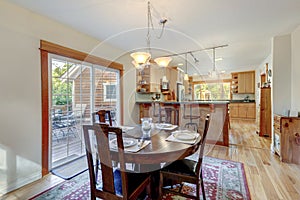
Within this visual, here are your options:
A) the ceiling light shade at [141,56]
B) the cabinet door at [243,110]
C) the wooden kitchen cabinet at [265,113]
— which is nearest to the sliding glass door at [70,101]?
the ceiling light shade at [141,56]

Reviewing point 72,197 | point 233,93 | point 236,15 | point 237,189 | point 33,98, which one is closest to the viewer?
point 72,197

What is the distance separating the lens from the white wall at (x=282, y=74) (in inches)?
135

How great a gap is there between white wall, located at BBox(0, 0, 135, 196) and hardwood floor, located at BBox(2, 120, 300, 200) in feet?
0.84

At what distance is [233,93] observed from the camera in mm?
8508

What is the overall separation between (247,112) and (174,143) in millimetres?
7598

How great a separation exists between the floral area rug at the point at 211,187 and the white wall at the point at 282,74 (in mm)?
1843

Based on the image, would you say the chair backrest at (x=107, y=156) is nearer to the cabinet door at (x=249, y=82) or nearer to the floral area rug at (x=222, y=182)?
the floral area rug at (x=222, y=182)

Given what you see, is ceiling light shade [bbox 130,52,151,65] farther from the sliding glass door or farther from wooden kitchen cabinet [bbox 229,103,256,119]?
wooden kitchen cabinet [bbox 229,103,256,119]

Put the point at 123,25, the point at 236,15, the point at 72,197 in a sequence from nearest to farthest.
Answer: the point at 72,197
the point at 236,15
the point at 123,25

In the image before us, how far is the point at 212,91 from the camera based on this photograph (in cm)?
949

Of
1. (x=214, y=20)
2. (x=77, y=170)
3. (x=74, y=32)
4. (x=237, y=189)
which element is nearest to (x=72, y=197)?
(x=77, y=170)

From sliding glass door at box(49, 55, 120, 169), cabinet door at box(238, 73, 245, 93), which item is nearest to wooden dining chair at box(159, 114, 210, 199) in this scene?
sliding glass door at box(49, 55, 120, 169)

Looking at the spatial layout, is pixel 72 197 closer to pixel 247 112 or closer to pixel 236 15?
pixel 236 15

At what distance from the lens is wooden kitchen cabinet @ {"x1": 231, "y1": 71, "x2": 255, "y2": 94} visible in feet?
25.7
